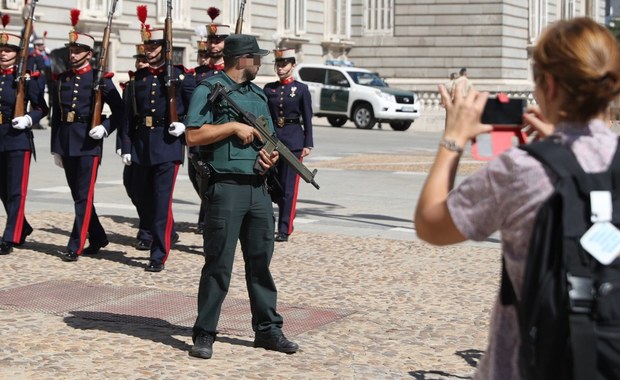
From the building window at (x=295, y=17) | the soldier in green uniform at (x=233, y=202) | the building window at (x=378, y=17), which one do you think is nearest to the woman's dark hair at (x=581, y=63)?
the soldier in green uniform at (x=233, y=202)

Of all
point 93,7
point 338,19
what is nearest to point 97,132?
point 93,7

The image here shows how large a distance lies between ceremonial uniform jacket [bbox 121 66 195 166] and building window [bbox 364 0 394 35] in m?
41.2

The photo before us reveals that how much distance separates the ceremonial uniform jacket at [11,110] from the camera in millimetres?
10516

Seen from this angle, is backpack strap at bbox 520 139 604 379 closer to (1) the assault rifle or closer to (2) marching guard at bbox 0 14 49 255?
(1) the assault rifle

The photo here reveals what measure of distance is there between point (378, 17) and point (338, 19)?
449 centimetres

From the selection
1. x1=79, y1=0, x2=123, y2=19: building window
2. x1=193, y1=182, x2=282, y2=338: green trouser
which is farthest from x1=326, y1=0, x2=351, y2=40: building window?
x1=193, y1=182, x2=282, y2=338: green trouser

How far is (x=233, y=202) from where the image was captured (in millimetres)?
6578

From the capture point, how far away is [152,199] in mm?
9867

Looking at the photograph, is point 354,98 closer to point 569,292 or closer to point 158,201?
point 158,201

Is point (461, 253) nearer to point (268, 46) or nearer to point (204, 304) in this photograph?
point (204, 304)

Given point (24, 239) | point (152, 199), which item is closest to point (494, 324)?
point (152, 199)

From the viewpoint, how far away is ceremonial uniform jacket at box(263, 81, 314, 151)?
11492 millimetres

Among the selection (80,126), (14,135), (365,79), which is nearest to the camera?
(80,126)

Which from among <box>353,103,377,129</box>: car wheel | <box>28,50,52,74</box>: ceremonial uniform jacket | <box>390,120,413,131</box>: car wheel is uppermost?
<box>28,50,52,74</box>: ceremonial uniform jacket
